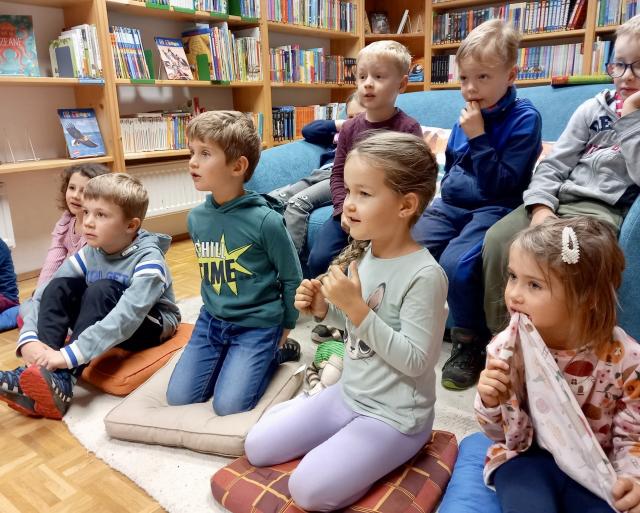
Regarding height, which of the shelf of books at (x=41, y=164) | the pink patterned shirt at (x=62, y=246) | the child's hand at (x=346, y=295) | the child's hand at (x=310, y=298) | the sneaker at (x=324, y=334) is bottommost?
the sneaker at (x=324, y=334)

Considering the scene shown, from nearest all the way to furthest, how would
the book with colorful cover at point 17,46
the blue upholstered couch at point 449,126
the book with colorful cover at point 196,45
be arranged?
the blue upholstered couch at point 449,126, the book with colorful cover at point 17,46, the book with colorful cover at point 196,45

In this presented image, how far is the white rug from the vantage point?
3.98 feet

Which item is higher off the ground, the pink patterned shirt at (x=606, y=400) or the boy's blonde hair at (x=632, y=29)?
the boy's blonde hair at (x=632, y=29)

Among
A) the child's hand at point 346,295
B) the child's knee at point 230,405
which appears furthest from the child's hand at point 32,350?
the child's hand at point 346,295

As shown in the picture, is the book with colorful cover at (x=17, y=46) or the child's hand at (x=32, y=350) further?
the book with colorful cover at (x=17, y=46)

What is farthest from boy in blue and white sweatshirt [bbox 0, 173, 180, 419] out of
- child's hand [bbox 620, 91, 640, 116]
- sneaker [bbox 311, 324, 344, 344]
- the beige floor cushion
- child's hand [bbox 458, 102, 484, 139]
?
child's hand [bbox 620, 91, 640, 116]

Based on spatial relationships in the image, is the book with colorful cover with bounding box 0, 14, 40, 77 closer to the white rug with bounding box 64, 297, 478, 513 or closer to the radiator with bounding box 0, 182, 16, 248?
the radiator with bounding box 0, 182, 16, 248

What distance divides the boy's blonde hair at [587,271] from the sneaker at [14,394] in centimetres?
138

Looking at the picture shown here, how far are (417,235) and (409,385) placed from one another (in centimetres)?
87

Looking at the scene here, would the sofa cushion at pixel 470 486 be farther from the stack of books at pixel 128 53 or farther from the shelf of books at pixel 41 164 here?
the stack of books at pixel 128 53

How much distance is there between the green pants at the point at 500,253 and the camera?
149 centimetres

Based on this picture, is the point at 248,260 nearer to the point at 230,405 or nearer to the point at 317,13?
the point at 230,405

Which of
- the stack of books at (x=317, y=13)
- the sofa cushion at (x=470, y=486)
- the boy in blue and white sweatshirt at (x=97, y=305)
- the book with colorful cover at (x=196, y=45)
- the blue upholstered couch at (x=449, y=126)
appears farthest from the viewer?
the stack of books at (x=317, y=13)

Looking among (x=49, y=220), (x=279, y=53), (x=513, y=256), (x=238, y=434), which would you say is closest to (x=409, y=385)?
(x=513, y=256)
